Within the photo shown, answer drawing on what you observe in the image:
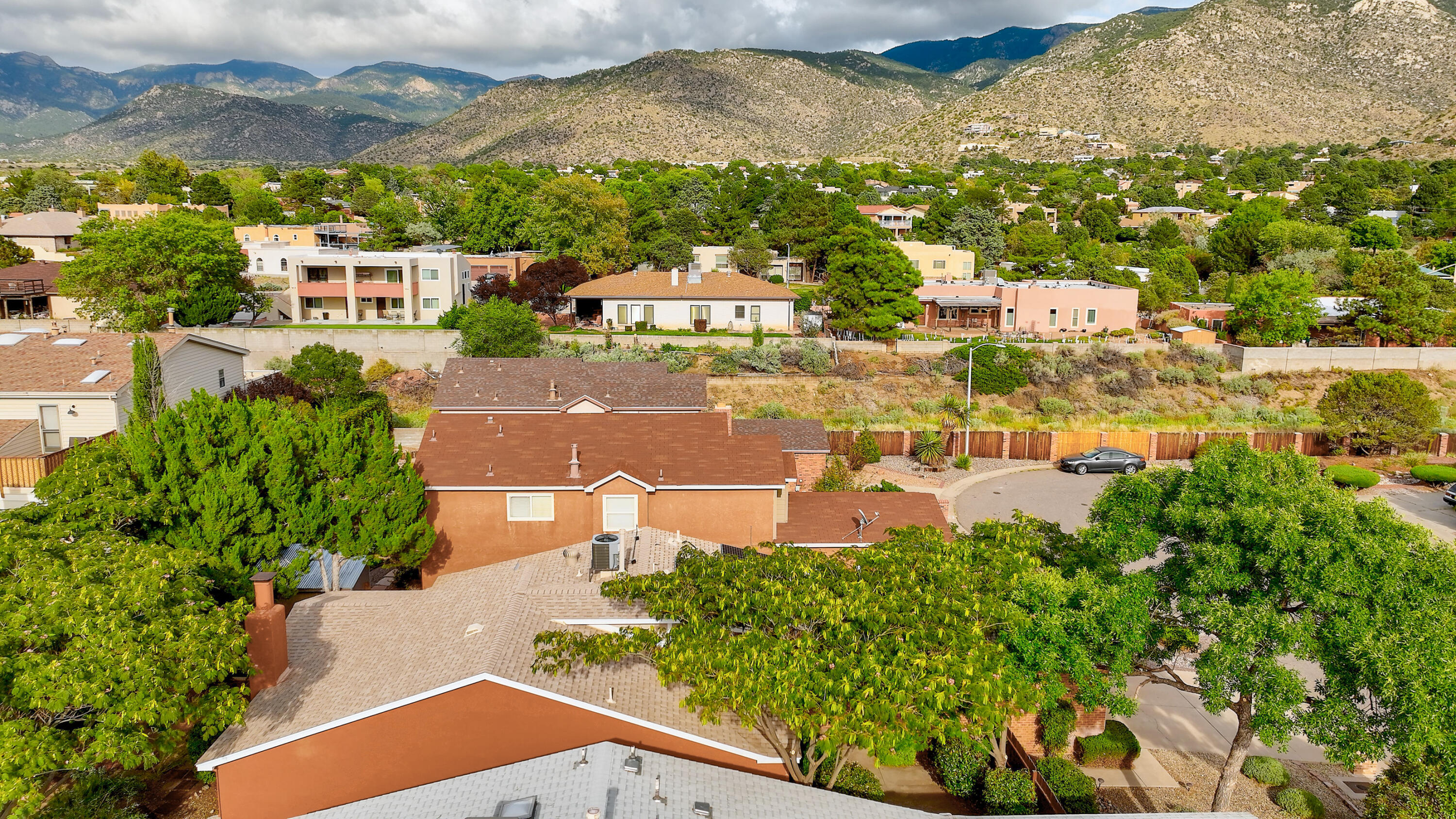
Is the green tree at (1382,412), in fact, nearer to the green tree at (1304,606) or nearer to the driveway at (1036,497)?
the driveway at (1036,497)

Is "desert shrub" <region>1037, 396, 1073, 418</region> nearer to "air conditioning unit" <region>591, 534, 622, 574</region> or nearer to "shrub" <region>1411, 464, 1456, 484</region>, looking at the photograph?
"shrub" <region>1411, 464, 1456, 484</region>

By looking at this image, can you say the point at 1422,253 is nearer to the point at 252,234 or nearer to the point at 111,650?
the point at 111,650

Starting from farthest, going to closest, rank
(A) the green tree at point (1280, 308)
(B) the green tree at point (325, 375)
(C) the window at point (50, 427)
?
(A) the green tree at point (1280, 308)
(B) the green tree at point (325, 375)
(C) the window at point (50, 427)

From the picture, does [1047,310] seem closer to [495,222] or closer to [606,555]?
[495,222]

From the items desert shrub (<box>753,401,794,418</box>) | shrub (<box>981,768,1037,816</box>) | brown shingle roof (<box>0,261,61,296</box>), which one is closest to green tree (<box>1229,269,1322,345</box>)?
desert shrub (<box>753,401,794,418</box>)

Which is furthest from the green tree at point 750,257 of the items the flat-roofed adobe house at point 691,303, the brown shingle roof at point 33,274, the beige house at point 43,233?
the beige house at point 43,233

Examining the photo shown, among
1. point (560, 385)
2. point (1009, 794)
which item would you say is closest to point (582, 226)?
point (560, 385)

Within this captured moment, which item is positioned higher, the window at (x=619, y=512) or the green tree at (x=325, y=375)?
the green tree at (x=325, y=375)
